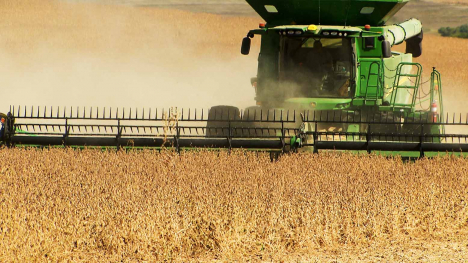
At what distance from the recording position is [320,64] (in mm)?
9180

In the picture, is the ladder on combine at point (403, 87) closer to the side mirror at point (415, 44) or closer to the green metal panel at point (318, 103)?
the green metal panel at point (318, 103)

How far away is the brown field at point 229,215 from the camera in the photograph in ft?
16.6

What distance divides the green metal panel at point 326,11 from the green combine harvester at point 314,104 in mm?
14

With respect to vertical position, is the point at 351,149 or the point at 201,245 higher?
the point at 351,149

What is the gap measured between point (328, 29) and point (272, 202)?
3.72 metres

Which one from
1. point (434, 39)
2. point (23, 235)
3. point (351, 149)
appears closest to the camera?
point (23, 235)

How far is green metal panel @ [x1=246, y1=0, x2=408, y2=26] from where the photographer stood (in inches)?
379

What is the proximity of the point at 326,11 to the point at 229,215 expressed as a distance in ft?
16.6

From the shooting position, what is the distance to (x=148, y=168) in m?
7.64

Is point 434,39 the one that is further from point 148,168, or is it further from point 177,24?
point 148,168

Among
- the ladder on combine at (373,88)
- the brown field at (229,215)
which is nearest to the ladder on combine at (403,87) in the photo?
the ladder on combine at (373,88)

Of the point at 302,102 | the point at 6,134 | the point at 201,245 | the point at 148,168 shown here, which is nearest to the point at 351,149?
the point at 302,102

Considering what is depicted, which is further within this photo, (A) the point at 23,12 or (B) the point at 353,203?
(A) the point at 23,12

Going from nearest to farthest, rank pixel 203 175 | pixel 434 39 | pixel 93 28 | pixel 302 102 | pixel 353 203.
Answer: pixel 353 203 < pixel 203 175 < pixel 302 102 < pixel 93 28 < pixel 434 39
